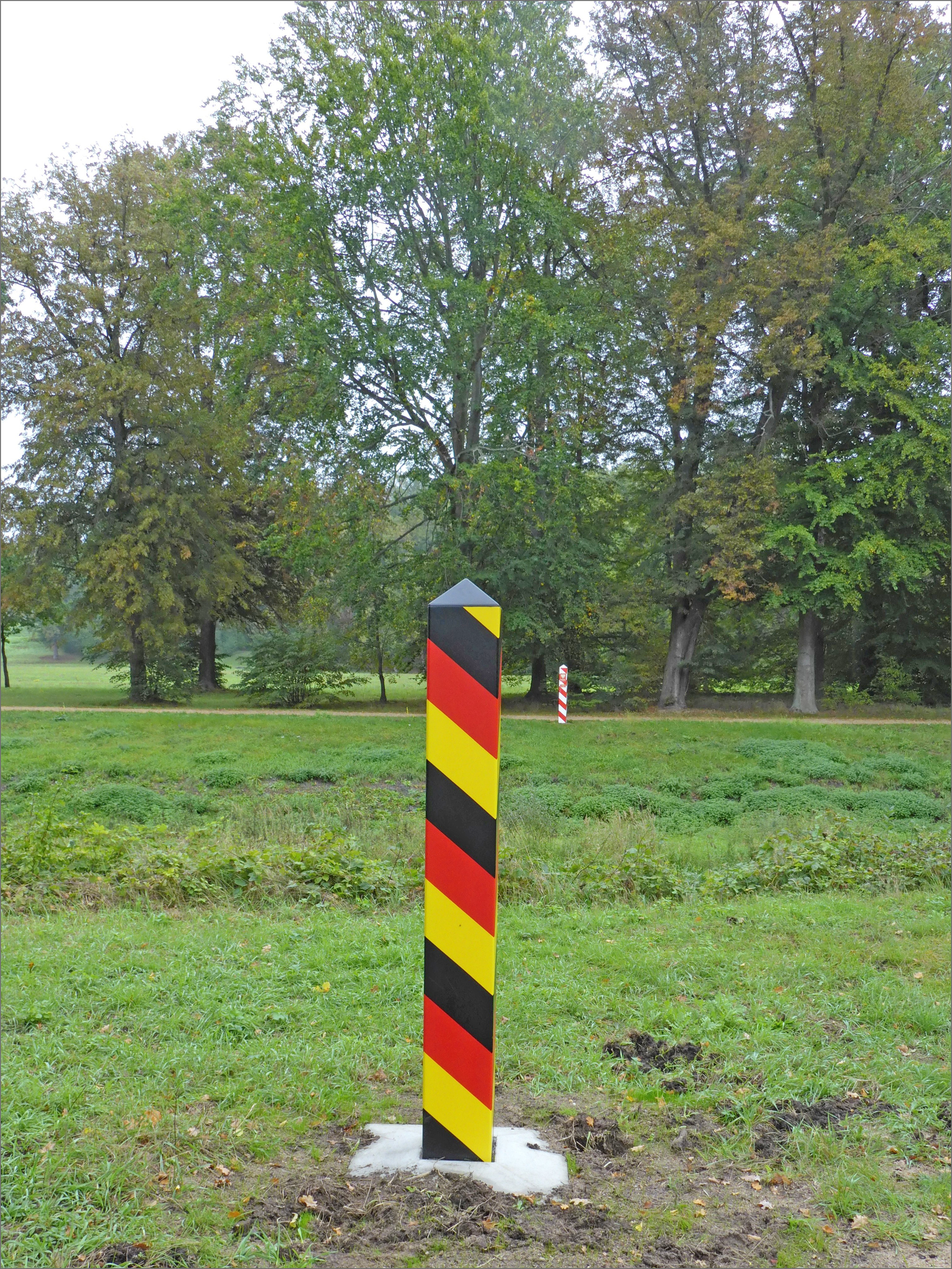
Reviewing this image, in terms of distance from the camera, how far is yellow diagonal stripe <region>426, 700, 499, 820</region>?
305cm

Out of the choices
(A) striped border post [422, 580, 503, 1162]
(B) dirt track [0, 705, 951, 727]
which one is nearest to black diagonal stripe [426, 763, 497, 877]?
(A) striped border post [422, 580, 503, 1162]

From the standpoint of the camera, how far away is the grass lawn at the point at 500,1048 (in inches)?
110

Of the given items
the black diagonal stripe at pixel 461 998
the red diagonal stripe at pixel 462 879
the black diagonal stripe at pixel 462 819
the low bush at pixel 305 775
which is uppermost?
the black diagonal stripe at pixel 462 819

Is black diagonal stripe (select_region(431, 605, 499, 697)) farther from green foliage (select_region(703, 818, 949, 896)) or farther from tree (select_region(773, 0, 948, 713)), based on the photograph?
tree (select_region(773, 0, 948, 713))

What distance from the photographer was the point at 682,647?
26.3 metres

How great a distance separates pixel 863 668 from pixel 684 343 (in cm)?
1142

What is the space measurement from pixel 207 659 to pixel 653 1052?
2980 cm

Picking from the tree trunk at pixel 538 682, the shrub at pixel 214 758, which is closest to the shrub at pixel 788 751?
the tree trunk at pixel 538 682

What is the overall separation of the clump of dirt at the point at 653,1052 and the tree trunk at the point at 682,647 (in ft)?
73.0

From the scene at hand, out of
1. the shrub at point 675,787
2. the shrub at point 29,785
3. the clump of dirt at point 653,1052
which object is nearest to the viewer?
the clump of dirt at point 653,1052

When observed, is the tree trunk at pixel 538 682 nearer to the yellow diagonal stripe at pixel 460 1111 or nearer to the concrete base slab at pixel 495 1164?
the concrete base slab at pixel 495 1164

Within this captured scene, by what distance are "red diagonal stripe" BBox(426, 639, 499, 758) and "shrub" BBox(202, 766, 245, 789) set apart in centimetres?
1344

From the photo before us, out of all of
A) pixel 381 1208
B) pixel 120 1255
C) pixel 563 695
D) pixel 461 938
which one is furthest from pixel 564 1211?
pixel 563 695

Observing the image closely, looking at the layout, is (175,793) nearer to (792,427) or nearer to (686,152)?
(792,427)
